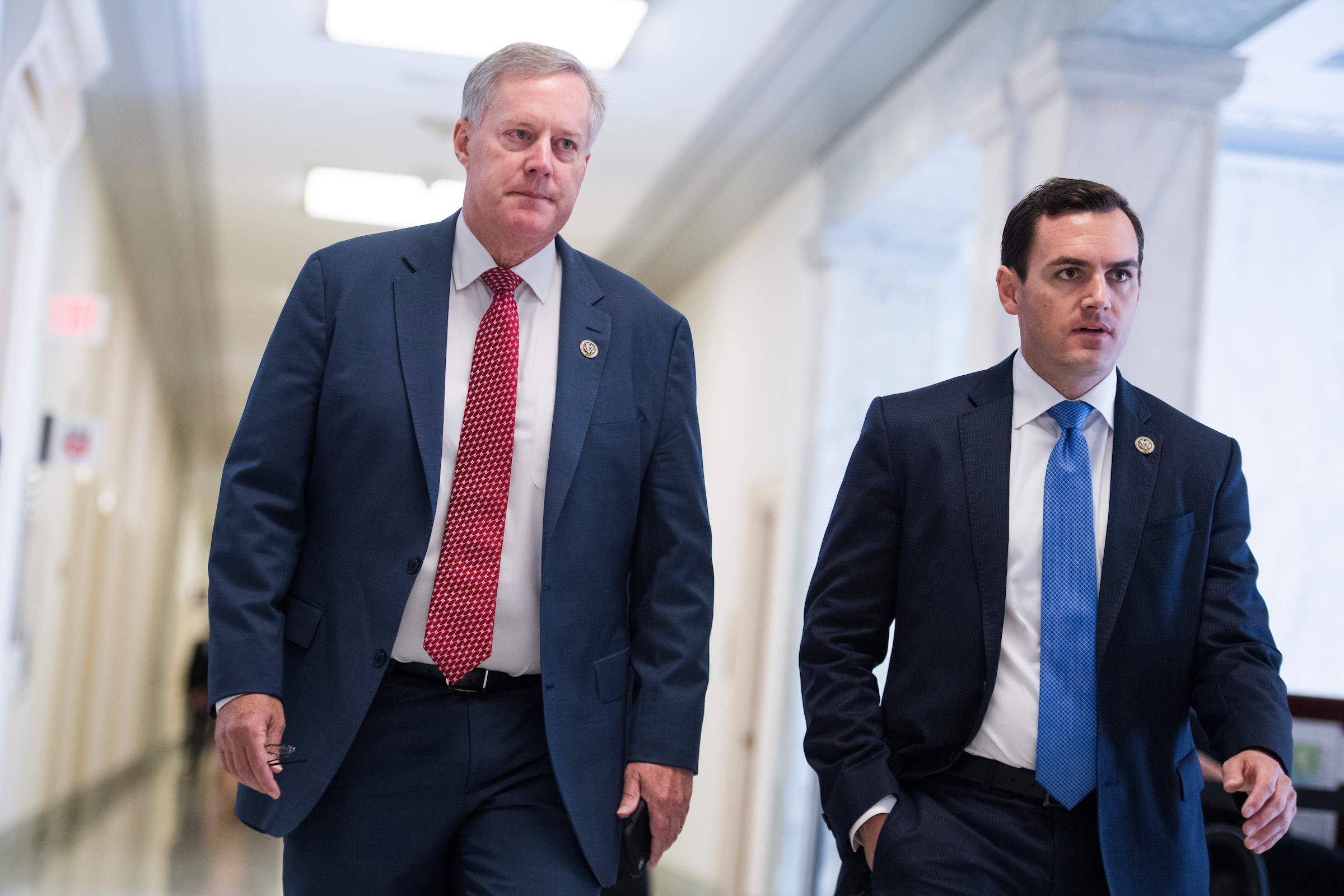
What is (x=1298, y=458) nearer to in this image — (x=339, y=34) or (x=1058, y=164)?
(x=1058, y=164)

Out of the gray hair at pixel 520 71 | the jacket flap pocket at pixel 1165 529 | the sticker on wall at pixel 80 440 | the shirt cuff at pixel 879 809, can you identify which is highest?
the gray hair at pixel 520 71

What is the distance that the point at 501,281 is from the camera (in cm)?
216

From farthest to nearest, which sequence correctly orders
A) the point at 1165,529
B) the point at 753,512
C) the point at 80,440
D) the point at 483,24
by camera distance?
the point at 753,512 < the point at 80,440 < the point at 483,24 < the point at 1165,529

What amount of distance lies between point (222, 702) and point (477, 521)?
430mm

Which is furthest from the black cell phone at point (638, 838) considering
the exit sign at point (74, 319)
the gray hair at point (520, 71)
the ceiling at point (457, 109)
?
the exit sign at point (74, 319)

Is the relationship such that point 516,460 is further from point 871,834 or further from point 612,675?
point 871,834

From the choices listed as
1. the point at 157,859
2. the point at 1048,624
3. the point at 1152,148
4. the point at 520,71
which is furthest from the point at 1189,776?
the point at 157,859

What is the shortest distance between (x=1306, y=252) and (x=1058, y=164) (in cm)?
288

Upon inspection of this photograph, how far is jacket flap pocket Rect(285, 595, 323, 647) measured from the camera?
2010mm

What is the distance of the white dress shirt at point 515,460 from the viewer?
6.61ft

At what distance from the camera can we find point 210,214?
959cm

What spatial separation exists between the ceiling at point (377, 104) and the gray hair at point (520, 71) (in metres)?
4.22

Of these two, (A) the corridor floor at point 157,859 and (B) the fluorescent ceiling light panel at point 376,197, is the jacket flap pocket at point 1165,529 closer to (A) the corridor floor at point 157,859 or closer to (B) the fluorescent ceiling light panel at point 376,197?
(A) the corridor floor at point 157,859

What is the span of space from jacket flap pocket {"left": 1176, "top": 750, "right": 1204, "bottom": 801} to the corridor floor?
4885 mm
